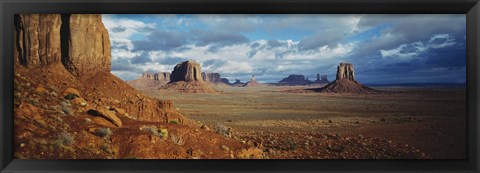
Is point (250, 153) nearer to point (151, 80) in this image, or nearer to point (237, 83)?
point (237, 83)

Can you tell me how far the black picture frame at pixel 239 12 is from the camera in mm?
3436

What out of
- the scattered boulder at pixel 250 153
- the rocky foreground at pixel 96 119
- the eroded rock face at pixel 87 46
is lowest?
the scattered boulder at pixel 250 153

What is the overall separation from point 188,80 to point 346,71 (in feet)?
5.25

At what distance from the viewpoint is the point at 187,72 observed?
12.3ft

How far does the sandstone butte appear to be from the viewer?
11.9ft

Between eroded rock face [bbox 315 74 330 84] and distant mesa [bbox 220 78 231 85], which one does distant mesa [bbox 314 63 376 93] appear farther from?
distant mesa [bbox 220 78 231 85]

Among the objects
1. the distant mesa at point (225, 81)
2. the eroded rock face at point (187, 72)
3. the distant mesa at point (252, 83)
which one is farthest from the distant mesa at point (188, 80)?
the distant mesa at point (252, 83)

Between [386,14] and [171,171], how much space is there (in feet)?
8.47

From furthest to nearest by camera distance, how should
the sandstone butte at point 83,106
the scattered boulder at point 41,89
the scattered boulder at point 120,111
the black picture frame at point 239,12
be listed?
the scattered boulder at point 120,111
the scattered boulder at point 41,89
the sandstone butte at point 83,106
the black picture frame at point 239,12

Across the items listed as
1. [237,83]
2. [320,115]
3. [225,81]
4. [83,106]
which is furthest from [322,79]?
[83,106]

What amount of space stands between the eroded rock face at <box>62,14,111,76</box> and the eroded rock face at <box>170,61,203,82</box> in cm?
70

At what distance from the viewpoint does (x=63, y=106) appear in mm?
3742

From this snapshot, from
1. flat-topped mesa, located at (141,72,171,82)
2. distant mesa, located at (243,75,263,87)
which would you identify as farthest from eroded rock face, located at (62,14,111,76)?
distant mesa, located at (243,75,263,87)

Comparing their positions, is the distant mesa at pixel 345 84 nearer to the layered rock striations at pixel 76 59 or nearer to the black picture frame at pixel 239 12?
the black picture frame at pixel 239 12
